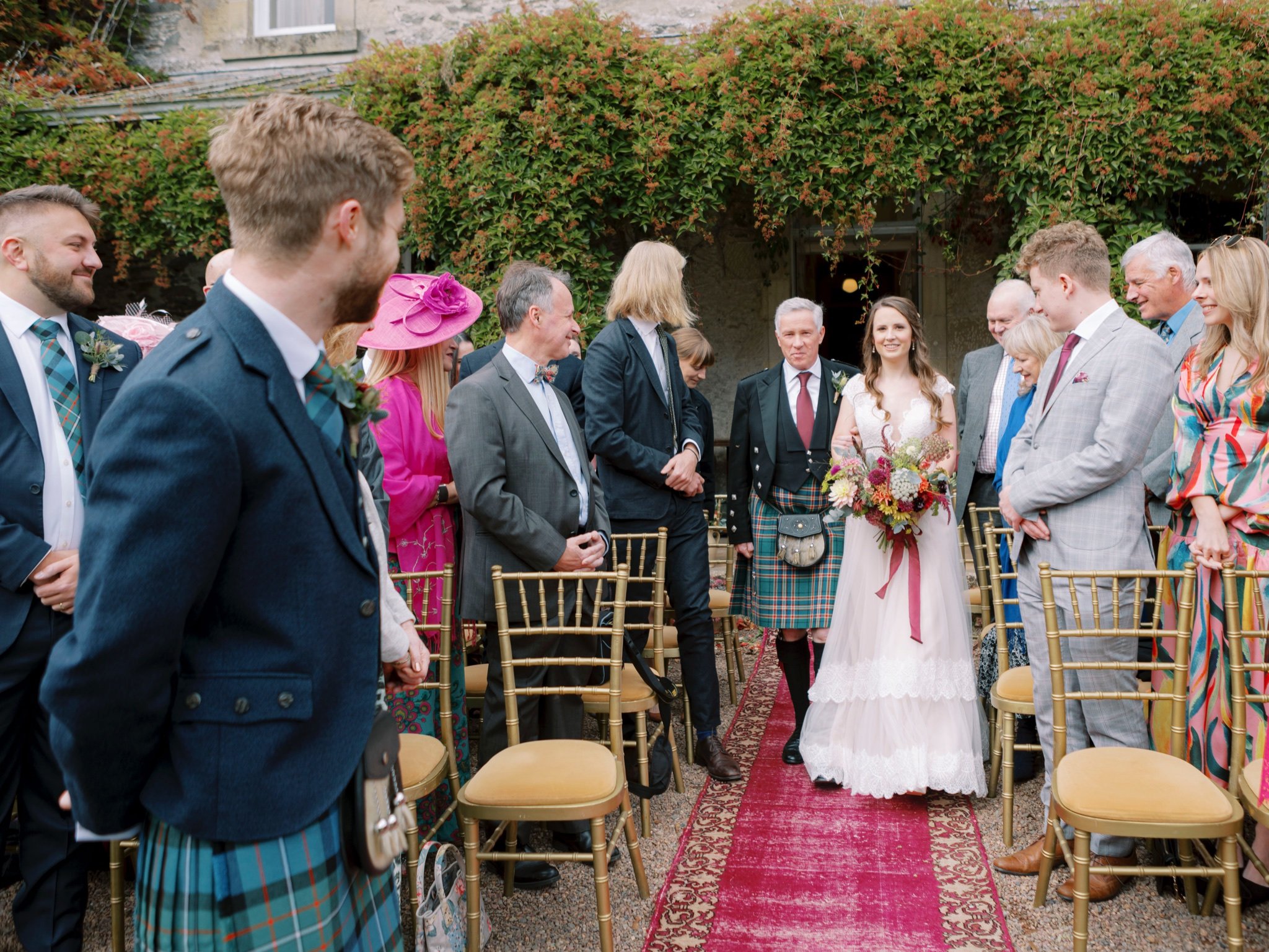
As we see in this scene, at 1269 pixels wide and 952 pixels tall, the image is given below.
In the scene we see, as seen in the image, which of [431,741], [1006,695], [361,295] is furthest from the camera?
[1006,695]

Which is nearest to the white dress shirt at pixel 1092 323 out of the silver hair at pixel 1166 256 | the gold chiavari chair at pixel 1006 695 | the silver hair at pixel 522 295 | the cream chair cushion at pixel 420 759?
the gold chiavari chair at pixel 1006 695

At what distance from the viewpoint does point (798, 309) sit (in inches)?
198

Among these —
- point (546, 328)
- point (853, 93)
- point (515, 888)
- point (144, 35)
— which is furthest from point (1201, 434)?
point (144, 35)

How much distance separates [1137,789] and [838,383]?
2558 millimetres

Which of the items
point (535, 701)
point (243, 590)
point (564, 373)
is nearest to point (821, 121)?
point (564, 373)

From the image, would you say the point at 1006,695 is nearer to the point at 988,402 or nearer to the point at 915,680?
the point at 915,680

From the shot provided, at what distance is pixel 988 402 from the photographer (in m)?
5.71

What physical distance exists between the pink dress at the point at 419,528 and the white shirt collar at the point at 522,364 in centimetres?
42

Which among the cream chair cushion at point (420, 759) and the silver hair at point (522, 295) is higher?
the silver hair at point (522, 295)

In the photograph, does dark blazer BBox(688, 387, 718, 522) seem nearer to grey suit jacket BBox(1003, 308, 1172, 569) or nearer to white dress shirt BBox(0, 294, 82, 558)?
grey suit jacket BBox(1003, 308, 1172, 569)

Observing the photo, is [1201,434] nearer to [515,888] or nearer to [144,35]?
[515,888]

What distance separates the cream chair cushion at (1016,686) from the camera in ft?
13.1

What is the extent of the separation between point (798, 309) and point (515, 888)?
3030 millimetres

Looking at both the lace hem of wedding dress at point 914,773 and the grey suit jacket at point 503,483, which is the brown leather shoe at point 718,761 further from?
the grey suit jacket at point 503,483
